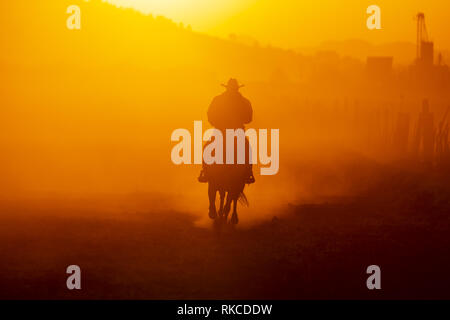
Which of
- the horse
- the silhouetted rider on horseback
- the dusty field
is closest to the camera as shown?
the dusty field

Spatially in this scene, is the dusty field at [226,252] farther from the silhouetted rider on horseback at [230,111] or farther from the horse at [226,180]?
the silhouetted rider on horseback at [230,111]

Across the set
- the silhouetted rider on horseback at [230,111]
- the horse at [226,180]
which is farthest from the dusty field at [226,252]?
the silhouetted rider on horseback at [230,111]

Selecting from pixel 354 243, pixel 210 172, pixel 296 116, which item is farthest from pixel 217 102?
pixel 296 116

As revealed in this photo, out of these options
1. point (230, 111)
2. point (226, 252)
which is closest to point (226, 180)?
point (230, 111)

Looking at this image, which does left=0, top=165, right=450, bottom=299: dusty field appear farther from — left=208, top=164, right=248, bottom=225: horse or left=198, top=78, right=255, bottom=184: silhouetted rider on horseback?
left=198, top=78, right=255, bottom=184: silhouetted rider on horseback

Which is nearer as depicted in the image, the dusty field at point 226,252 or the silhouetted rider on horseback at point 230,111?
the dusty field at point 226,252

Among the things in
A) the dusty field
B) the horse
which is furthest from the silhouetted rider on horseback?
the dusty field

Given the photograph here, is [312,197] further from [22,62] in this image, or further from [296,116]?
[22,62]

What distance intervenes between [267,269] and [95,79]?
4666 centimetres

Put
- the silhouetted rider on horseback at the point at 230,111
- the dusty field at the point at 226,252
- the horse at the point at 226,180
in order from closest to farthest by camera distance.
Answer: the dusty field at the point at 226,252, the silhouetted rider on horseback at the point at 230,111, the horse at the point at 226,180

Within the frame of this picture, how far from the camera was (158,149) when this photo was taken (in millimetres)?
29766

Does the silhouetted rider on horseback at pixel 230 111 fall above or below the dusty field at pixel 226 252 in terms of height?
above

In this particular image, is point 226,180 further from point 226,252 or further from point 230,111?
point 226,252

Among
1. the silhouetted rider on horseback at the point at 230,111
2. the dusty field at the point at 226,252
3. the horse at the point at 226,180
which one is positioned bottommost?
the dusty field at the point at 226,252
